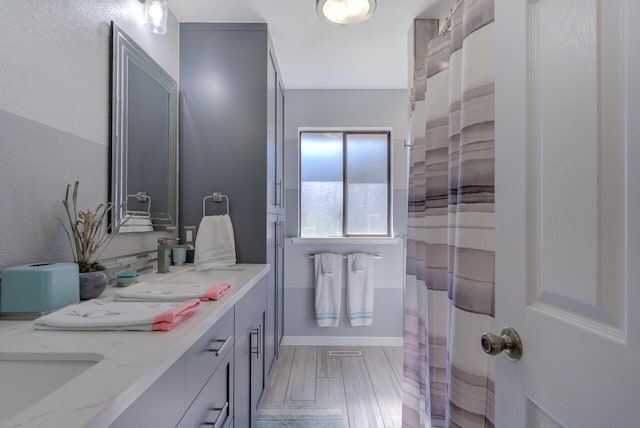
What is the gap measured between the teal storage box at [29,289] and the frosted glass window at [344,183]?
226cm

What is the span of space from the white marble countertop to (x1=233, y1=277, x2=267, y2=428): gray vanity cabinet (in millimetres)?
401

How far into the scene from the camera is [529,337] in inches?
26.0

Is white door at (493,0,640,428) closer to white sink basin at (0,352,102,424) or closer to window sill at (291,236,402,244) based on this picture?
white sink basin at (0,352,102,424)

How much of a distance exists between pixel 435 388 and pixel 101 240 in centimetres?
148

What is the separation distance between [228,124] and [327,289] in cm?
167

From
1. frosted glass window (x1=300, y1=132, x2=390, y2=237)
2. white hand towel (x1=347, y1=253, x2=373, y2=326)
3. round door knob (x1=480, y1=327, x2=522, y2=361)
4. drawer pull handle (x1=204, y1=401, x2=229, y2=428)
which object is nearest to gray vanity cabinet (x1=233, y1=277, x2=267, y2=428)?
drawer pull handle (x1=204, y1=401, x2=229, y2=428)

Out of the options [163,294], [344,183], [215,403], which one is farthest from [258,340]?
[344,183]

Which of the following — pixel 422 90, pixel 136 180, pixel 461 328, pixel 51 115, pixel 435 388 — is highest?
pixel 422 90

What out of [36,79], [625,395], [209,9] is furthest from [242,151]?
[625,395]

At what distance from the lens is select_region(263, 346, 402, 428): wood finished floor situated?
1945 millimetres

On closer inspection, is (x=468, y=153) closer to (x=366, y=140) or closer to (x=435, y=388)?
(x=435, y=388)

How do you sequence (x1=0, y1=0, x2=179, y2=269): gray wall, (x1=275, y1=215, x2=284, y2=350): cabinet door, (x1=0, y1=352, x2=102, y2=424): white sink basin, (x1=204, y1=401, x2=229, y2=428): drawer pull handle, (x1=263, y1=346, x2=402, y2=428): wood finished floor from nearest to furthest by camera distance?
(x1=0, y1=352, x2=102, y2=424): white sink basin < (x1=0, y1=0, x2=179, y2=269): gray wall < (x1=204, y1=401, x2=229, y2=428): drawer pull handle < (x1=263, y1=346, x2=402, y2=428): wood finished floor < (x1=275, y1=215, x2=284, y2=350): cabinet door

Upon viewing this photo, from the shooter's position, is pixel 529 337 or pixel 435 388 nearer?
pixel 529 337

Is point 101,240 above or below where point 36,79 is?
below
